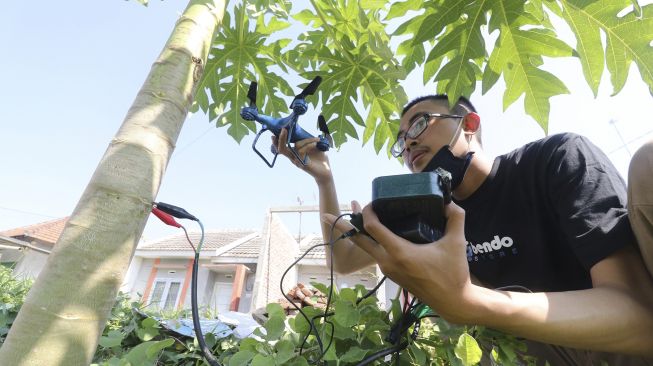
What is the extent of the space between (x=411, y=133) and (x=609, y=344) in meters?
1.10

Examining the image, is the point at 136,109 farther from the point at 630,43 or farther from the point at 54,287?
the point at 630,43

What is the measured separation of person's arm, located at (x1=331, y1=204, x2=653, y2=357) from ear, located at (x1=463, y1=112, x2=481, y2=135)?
95 cm

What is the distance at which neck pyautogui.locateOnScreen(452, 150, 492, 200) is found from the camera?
152cm

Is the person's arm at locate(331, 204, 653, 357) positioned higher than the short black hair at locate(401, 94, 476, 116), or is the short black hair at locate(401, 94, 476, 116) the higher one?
the short black hair at locate(401, 94, 476, 116)

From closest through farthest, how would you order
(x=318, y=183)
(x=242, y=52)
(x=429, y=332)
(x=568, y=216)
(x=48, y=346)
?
(x=48, y=346) → (x=429, y=332) → (x=568, y=216) → (x=318, y=183) → (x=242, y=52)

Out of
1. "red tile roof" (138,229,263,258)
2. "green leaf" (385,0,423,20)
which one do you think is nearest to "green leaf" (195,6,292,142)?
"green leaf" (385,0,423,20)

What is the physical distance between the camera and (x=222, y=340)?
1.07 metres

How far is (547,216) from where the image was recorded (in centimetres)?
126

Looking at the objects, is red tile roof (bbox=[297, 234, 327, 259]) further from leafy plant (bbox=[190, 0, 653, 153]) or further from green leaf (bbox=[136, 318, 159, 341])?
green leaf (bbox=[136, 318, 159, 341])

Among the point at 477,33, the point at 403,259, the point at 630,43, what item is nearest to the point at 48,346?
the point at 403,259

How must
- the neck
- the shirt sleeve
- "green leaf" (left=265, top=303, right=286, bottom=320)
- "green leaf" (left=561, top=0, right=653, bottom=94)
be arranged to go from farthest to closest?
the neck < "green leaf" (left=561, top=0, right=653, bottom=94) < the shirt sleeve < "green leaf" (left=265, top=303, right=286, bottom=320)

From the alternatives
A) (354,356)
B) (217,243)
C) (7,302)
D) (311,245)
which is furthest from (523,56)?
(217,243)

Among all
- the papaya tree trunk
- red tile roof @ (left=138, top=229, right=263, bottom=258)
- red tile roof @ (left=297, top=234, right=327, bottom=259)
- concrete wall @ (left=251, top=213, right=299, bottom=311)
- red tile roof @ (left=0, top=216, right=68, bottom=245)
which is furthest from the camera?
red tile roof @ (left=0, top=216, right=68, bottom=245)

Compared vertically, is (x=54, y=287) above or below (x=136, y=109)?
below
